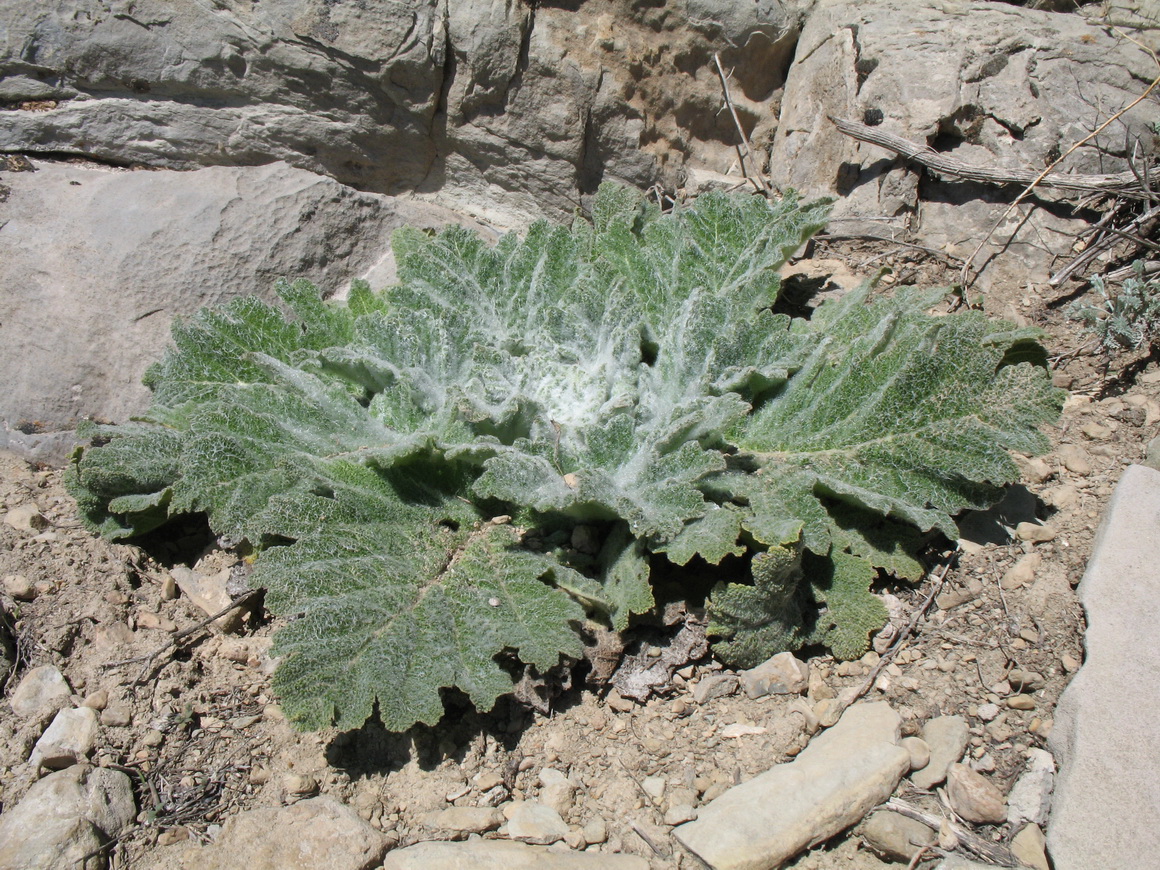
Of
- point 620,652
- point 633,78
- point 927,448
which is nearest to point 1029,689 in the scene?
point 927,448

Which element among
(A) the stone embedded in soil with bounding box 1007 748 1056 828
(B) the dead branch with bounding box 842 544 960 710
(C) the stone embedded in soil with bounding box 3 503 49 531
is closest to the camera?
(A) the stone embedded in soil with bounding box 1007 748 1056 828

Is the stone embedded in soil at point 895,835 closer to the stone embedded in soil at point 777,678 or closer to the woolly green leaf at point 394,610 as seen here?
the stone embedded in soil at point 777,678

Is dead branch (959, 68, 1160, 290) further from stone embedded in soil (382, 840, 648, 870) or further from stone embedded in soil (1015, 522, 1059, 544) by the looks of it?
stone embedded in soil (382, 840, 648, 870)

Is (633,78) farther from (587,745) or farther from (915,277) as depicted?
(587,745)

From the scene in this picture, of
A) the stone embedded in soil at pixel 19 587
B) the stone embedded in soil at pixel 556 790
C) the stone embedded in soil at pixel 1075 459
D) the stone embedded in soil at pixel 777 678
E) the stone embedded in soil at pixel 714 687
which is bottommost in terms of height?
the stone embedded in soil at pixel 19 587

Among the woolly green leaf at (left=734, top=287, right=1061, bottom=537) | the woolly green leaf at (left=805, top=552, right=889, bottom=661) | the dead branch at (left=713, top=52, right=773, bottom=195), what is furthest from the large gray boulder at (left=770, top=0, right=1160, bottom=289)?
the woolly green leaf at (left=805, top=552, right=889, bottom=661)

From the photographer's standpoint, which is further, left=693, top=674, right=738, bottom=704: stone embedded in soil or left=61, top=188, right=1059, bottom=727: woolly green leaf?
left=693, top=674, right=738, bottom=704: stone embedded in soil

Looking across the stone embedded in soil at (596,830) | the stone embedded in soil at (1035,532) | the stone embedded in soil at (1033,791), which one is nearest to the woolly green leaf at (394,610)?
the stone embedded in soil at (596,830)
